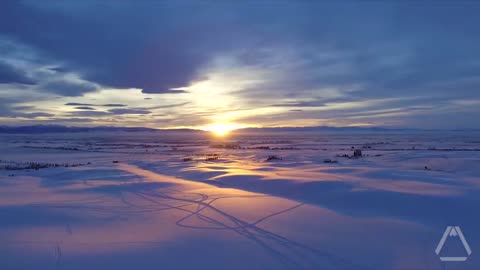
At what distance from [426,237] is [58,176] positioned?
1553 centimetres

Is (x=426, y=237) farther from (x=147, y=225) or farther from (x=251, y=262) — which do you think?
(x=147, y=225)

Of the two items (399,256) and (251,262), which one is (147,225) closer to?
(251,262)

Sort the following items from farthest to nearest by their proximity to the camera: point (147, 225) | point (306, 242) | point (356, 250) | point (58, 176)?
point (58, 176) → point (147, 225) → point (306, 242) → point (356, 250)

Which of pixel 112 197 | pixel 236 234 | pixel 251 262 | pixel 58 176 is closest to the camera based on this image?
pixel 251 262

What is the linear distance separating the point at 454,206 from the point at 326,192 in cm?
352

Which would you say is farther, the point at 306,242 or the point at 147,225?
the point at 147,225

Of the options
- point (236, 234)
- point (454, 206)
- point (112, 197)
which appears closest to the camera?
Result: point (236, 234)

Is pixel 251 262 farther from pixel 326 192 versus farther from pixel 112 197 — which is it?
pixel 112 197

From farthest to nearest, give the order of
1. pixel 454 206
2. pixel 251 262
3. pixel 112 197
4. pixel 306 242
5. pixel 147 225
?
pixel 112 197 → pixel 454 206 → pixel 147 225 → pixel 306 242 → pixel 251 262

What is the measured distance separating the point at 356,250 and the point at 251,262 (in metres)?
1.94

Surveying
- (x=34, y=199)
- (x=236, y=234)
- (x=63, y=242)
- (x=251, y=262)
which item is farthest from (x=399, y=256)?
(x=34, y=199)

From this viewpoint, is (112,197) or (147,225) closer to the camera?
(147,225)

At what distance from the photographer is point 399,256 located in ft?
19.5

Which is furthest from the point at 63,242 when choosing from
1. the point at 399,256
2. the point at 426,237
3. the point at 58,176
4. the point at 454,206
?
the point at 58,176
